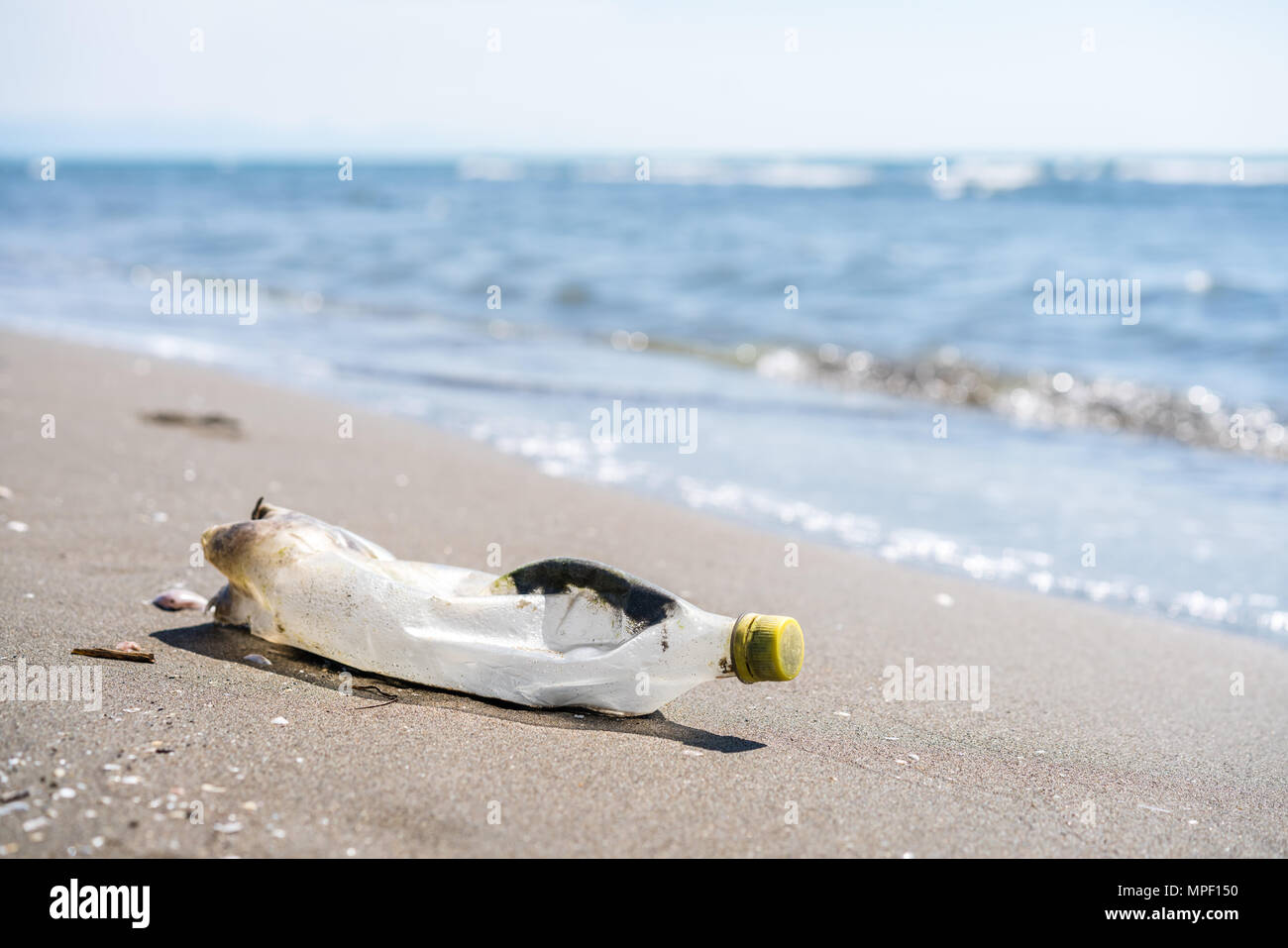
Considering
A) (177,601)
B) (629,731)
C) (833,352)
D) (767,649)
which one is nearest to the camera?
A: (767,649)

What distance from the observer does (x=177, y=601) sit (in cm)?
317

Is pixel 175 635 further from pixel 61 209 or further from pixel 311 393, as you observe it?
pixel 61 209

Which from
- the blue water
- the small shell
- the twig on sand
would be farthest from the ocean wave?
the twig on sand

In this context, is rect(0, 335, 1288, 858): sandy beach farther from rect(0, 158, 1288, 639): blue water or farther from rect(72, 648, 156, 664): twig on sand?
rect(0, 158, 1288, 639): blue water

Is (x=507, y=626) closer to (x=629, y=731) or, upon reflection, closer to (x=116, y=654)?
(x=629, y=731)

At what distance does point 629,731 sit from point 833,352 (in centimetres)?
879

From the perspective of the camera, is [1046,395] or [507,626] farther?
[1046,395]

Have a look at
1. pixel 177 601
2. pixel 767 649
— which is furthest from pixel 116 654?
pixel 767 649

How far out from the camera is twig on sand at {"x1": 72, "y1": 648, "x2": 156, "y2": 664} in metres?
2.73

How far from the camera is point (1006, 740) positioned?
2801 millimetres

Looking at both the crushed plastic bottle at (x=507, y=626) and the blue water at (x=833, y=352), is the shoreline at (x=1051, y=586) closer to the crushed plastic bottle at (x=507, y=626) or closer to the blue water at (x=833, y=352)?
the blue water at (x=833, y=352)

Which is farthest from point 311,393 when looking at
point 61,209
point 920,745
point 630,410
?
point 61,209

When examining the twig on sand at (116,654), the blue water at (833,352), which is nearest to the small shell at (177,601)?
the twig on sand at (116,654)
